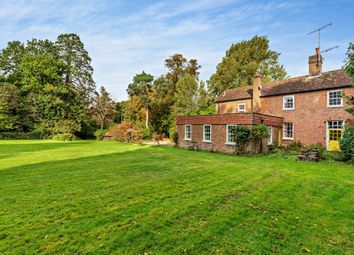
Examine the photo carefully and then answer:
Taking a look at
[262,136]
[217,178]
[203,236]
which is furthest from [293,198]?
[262,136]

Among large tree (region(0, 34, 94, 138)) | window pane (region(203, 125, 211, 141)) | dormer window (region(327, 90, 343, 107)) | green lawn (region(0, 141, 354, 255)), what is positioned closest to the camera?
green lawn (region(0, 141, 354, 255))

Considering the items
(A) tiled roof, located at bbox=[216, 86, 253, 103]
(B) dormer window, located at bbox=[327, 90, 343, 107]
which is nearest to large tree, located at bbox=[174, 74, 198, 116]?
(A) tiled roof, located at bbox=[216, 86, 253, 103]

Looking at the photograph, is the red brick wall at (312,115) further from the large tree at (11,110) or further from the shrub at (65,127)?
the large tree at (11,110)

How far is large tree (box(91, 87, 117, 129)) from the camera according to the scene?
3922cm

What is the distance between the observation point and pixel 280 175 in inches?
342

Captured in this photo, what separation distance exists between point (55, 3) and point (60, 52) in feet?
115

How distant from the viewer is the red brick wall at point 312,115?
17384 mm

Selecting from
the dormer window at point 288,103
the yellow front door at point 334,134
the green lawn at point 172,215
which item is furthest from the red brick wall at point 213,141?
the green lawn at point 172,215

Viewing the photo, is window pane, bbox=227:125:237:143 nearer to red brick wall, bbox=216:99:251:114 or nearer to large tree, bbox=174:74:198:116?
red brick wall, bbox=216:99:251:114

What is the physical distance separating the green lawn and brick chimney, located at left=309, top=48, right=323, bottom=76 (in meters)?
16.3

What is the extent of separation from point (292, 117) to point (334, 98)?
368cm

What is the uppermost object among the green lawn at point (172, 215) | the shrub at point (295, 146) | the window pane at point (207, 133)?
the window pane at point (207, 133)

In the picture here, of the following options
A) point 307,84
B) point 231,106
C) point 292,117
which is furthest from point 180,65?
point 292,117

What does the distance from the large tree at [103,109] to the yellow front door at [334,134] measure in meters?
34.9
